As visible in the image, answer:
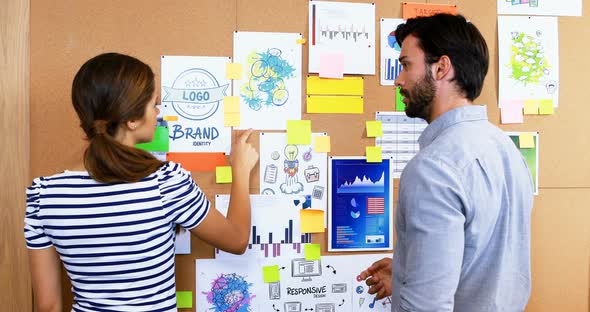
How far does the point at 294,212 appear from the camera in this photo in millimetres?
1770

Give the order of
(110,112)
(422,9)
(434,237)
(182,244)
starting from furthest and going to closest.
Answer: (422,9)
(182,244)
(110,112)
(434,237)

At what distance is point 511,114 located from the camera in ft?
6.19

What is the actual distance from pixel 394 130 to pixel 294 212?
19.5 inches

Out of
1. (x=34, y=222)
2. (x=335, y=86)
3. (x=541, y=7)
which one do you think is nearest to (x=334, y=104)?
(x=335, y=86)

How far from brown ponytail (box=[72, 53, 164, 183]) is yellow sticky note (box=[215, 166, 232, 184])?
56 centimetres

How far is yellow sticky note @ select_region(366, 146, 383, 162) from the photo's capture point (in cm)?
180

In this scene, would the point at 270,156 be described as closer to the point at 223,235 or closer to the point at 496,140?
the point at 223,235

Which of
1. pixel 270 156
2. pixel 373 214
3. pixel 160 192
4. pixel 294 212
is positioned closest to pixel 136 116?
pixel 160 192

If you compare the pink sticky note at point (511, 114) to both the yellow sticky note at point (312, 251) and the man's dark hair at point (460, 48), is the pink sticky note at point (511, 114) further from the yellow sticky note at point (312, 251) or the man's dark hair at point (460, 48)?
the yellow sticky note at point (312, 251)

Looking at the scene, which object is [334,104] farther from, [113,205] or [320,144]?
[113,205]

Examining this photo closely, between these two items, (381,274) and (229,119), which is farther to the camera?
(229,119)

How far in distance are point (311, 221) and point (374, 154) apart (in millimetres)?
347

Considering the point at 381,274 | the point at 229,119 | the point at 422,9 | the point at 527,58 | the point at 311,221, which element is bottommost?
the point at 381,274

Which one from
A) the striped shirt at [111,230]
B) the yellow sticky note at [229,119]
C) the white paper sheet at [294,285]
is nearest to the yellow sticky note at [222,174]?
the yellow sticky note at [229,119]
